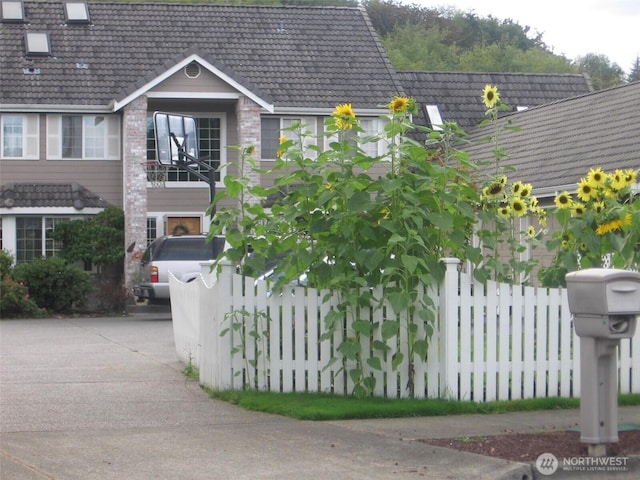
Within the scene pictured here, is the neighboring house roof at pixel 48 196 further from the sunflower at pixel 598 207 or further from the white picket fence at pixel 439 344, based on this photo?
the sunflower at pixel 598 207

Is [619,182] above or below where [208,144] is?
below

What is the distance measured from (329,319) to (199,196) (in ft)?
72.1

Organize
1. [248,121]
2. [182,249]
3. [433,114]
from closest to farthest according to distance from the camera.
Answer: [182,249]
[248,121]
[433,114]

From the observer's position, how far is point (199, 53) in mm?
29219

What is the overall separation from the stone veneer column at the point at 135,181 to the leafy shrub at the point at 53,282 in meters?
2.06

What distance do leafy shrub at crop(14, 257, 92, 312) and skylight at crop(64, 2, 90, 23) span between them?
28.1 ft

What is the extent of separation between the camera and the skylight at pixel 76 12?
3234 cm

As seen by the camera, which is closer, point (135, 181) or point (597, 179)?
point (597, 179)

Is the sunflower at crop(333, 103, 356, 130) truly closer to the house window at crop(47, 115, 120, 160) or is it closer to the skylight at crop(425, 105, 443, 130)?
the house window at crop(47, 115, 120, 160)

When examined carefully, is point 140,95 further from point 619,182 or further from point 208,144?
point 619,182

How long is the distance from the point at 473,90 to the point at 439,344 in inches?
1011

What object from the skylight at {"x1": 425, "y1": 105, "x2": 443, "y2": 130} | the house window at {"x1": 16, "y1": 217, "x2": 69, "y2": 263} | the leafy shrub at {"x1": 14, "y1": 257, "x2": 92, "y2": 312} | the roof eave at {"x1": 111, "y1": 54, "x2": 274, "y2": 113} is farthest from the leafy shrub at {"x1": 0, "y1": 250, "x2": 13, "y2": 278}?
the skylight at {"x1": 425, "y1": 105, "x2": 443, "y2": 130}

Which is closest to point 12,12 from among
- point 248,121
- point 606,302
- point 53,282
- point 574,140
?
point 248,121

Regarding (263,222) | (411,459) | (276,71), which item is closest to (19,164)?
(276,71)
